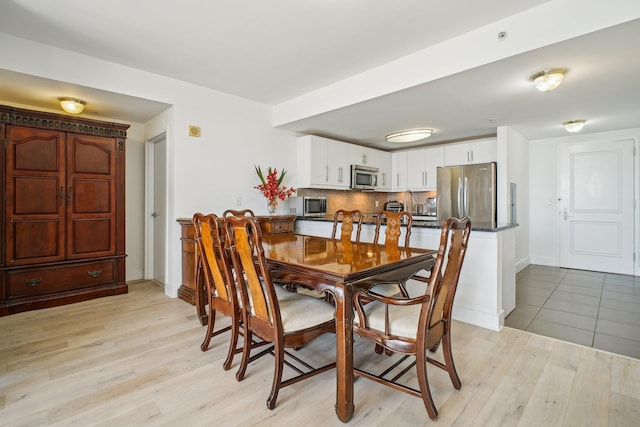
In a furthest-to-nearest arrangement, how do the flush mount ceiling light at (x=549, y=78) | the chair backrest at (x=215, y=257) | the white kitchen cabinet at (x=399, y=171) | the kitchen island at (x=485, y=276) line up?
the white kitchen cabinet at (x=399, y=171) → the kitchen island at (x=485, y=276) → the flush mount ceiling light at (x=549, y=78) → the chair backrest at (x=215, y=257)

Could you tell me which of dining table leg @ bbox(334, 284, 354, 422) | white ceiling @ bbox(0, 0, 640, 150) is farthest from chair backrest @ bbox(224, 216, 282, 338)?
white ceiling @ bbox(0, 0, 640, 150)

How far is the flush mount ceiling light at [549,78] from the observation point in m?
2.60

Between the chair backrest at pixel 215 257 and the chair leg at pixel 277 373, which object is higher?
the chair backrest at pixel 215 257

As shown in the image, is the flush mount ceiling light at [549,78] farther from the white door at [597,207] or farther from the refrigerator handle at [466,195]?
the white door at [597,207]

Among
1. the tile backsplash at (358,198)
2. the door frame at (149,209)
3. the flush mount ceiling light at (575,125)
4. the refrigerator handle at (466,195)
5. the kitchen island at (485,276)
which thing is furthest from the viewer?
the tile backsplash at (358,198)

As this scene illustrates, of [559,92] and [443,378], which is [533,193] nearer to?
[559,92]

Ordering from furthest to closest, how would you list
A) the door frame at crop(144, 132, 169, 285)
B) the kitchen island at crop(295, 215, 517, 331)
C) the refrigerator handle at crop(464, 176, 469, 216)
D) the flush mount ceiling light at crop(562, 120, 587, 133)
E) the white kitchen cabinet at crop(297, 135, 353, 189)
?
the refrigerator handle at crop(464, 176, 469, 216)
the white kitchen cabinet at crop(297, 135, 353, 189)
the door frame at crop(144, 132, 169, 285)
the flush mount ceiling light at crop(562, 120, 587, 133)
the kitchen island at crop(295, 215, 517, 331)

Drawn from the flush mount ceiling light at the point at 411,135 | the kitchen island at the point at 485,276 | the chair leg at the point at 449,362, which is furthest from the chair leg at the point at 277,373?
the flush mount ceiling light at the point at 411,135

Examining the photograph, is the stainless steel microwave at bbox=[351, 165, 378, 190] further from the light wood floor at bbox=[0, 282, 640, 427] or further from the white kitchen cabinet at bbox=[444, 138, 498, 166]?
the light wood floor at bbox=[0, 282, 640, 427]

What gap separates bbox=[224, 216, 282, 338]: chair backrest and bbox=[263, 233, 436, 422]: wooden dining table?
23 cm

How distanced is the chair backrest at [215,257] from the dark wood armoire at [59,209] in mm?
2194

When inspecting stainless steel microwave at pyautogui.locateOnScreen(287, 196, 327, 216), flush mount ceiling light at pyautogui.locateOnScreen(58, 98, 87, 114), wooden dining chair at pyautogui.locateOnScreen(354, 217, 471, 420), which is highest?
flush mount ceiling light at pyautogui.locateOnScreen(58, 98, 87, 114)

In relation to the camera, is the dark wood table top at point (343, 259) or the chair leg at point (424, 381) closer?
the chair leg at point (424, 381)

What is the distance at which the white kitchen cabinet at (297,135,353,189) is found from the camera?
15.5 ft
